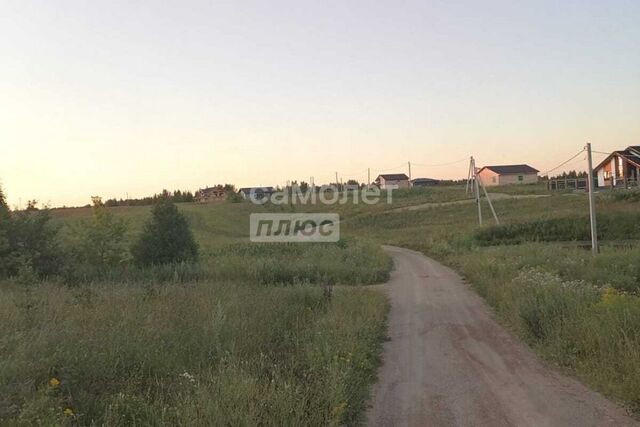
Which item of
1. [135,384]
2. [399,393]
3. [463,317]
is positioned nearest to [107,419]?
[135,384]

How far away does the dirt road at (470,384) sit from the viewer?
17.5ft

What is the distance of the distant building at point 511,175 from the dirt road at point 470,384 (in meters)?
99.4

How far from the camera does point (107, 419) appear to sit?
14.6 feet

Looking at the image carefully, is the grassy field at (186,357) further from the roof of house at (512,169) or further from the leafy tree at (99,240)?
the roof of house at (512,169)

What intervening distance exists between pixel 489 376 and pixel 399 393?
1.50 meters

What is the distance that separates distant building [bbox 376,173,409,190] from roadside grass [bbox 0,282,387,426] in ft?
362

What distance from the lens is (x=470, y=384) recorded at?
21.5 feet

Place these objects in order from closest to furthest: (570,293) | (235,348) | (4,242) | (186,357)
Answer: (186,357) < (235,348) < (570,293) < (4,242)

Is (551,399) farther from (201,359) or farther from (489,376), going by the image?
(201,359)

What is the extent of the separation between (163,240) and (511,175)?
9616 centimetres

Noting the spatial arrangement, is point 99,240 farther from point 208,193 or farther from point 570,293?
point 208,193

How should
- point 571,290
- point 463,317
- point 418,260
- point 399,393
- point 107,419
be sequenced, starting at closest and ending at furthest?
1. point 107,419
2. point 399,393
3. point 571,290
4. point 463,317
5. point 418,260

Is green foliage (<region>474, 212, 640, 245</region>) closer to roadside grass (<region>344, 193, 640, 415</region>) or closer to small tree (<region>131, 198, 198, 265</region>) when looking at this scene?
roadside grass (<region>344, 193, 640, 415</region>)

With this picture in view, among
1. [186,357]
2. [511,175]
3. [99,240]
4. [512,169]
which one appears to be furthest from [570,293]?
[512,169]
